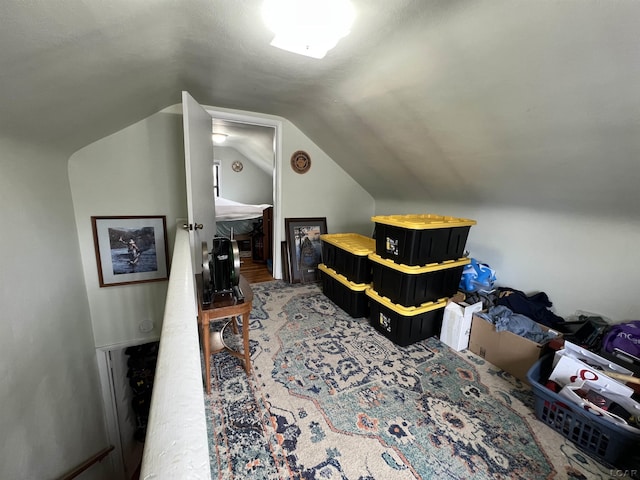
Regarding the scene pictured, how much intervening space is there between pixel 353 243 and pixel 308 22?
1.79 metres

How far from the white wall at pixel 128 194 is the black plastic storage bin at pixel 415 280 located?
2132mm

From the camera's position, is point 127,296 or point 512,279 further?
point 127,296

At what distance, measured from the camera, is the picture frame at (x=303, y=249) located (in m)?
3.30

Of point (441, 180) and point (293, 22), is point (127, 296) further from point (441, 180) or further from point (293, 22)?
point (441, 180)

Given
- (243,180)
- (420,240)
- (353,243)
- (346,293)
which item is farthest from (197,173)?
(243,180)

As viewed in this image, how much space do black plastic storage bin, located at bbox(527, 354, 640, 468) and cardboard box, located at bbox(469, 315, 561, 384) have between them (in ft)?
0.64

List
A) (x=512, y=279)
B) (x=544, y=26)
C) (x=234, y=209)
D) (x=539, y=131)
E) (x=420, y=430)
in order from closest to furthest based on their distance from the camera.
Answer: (x=544, y=26) < (x=420, y=430) < (x=539, y=131) < (x=512, y=279) < (x=234, y=209)

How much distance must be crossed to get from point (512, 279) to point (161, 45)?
310 centimetres

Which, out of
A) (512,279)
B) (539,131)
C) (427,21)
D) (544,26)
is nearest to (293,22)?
(427,21)

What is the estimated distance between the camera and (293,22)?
127cm

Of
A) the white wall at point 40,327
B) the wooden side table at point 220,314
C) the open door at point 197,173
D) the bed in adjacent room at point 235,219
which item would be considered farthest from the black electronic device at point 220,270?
the bed in adjacent room at point 235,219

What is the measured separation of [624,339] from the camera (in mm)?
1599

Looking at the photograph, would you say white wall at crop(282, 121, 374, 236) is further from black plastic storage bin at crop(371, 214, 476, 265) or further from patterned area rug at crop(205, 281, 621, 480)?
patterned area rug at crop(205, 281, 621, 480)

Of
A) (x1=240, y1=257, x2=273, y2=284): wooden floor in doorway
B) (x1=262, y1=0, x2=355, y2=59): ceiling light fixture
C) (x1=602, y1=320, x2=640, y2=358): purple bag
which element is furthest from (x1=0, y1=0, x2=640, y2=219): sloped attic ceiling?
(x1=240, y1=257, x2=273, y2=284): wooden floor in doorway
